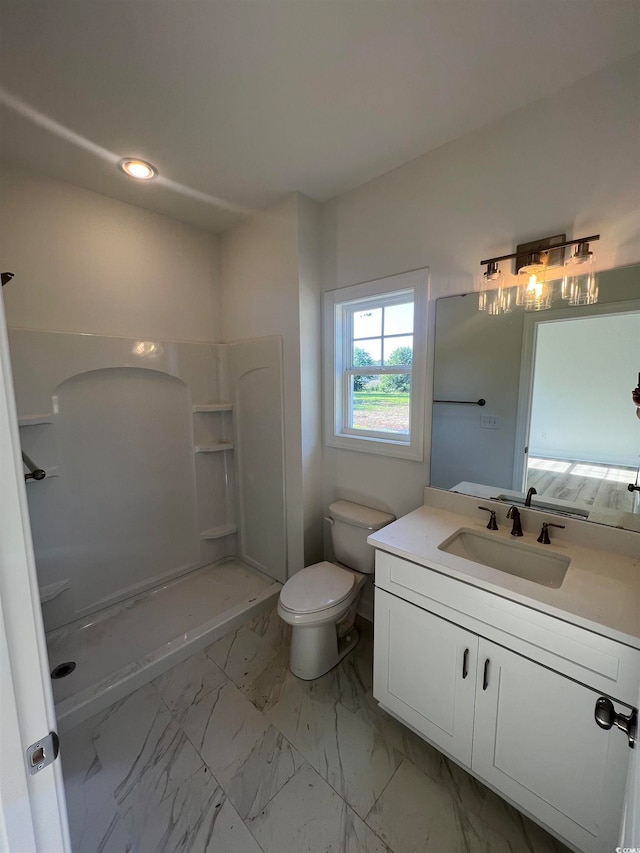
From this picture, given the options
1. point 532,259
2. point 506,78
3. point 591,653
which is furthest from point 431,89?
point 591,653

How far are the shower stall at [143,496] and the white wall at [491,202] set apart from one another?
754 mm

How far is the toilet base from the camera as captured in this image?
1.83 metres

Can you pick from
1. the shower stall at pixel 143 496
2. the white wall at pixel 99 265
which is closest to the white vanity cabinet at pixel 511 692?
the shower stall at pixel 143 496

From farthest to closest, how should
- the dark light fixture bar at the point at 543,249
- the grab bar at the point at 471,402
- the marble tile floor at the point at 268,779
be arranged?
1. the grab bar at the point at 471,402
2. the dark light fixture bar at the point at 543,249
3. the marble tile floor at the point at 268,779

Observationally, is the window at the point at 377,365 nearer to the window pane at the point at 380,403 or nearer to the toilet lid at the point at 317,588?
the window pane at the point at 380,403

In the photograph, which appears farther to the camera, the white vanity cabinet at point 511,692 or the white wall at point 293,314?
the white wall at point 293,314

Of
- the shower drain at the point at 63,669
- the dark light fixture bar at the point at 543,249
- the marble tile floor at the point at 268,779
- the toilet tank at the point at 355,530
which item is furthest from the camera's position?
the toilet tank at the point at 355,530

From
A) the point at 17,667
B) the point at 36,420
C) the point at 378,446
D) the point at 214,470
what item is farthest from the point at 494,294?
the point at 36,420

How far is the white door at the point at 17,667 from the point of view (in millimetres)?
476

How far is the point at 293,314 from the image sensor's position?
85.8 inches

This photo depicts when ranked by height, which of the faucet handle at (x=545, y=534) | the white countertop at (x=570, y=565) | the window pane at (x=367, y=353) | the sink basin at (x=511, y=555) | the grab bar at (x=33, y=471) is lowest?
the sink basin at (x=511, y=555)

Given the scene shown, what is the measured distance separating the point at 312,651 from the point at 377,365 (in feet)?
5.32

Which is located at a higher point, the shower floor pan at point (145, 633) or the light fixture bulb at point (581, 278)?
the light fixture bulb at point (581, 278)

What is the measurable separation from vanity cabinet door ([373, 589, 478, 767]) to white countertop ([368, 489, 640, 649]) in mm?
228
